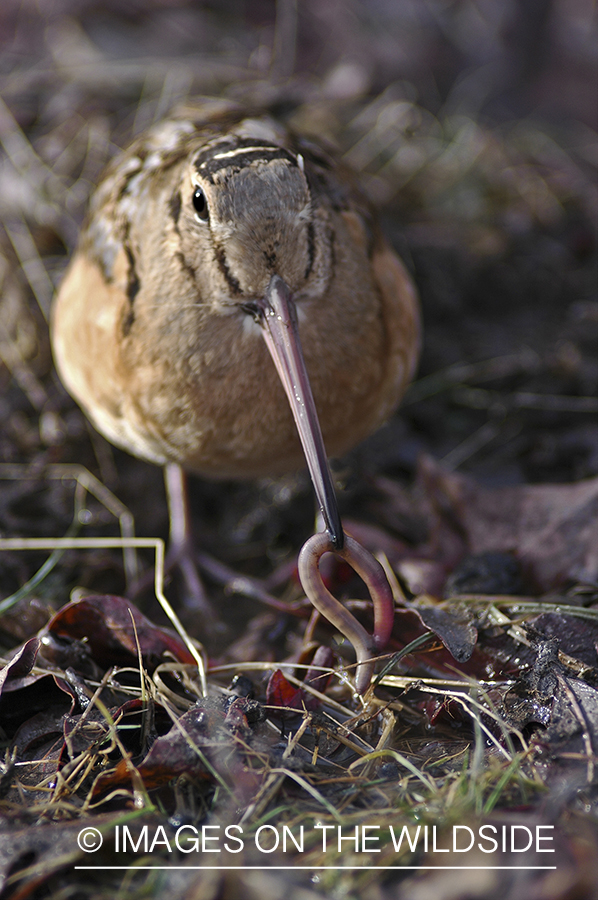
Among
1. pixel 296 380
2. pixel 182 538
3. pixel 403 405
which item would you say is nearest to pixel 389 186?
pixel 403 405

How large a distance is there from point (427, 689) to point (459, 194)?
319 centimetres

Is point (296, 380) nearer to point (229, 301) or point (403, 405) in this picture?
point (229, 301)

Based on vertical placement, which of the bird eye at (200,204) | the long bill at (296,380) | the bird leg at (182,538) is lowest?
the bird leg at (182,538)

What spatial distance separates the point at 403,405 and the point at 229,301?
145 cm

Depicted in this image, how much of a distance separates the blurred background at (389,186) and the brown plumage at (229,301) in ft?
1.92

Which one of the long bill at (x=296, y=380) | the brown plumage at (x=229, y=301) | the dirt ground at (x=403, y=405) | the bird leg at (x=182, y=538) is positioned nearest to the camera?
the dirt ground at (x=403, y=405)

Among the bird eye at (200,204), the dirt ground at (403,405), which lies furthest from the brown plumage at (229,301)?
the dirt ground at (403,405)

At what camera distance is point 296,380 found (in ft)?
6.56

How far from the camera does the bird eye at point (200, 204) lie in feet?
6.75

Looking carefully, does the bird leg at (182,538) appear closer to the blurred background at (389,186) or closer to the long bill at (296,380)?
the blurred background at (389,186)

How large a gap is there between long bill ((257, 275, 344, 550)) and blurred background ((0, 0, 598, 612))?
105 centimetres

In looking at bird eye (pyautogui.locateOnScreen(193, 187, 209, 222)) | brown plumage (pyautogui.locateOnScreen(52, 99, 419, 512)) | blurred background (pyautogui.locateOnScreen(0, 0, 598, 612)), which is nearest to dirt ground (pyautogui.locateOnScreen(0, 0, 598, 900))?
blurred background (pyautogui.locateOnScreen(0, 0, 598, 612))

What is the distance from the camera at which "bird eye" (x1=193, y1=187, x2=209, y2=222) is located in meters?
2.06

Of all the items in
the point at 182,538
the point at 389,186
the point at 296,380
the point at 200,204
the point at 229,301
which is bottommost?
the point at 182,538
